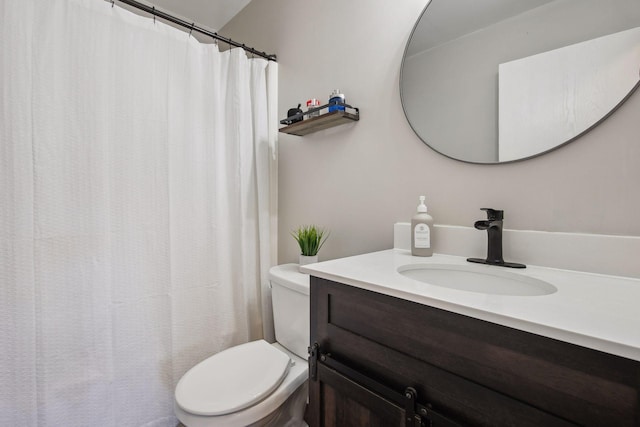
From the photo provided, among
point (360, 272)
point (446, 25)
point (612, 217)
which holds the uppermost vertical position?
point (446, 25)

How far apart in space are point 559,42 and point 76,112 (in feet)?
5.33

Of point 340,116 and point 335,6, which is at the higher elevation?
point 335,6

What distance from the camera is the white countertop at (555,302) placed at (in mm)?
391

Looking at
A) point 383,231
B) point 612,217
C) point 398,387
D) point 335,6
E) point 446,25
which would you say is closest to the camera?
point 398,387

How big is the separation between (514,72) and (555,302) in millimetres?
714

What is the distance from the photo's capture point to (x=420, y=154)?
1.07 m

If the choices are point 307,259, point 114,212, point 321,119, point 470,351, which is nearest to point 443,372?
point 470,351

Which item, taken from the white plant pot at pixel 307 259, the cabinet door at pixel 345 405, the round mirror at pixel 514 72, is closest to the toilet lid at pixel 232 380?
the cabinet door at pixel 345 405

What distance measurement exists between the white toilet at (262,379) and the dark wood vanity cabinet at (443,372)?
0.23 m

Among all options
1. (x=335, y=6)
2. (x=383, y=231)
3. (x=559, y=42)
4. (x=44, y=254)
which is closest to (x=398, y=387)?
(x=383, y=231)

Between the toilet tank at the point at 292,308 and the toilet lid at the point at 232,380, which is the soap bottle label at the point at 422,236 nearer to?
the toilet tank at the point at 292,308

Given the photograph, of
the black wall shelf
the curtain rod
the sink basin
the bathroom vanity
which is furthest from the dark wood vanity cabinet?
the curtain rod

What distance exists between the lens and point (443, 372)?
1.73 ft

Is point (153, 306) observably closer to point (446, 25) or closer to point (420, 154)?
point (420, 154)
